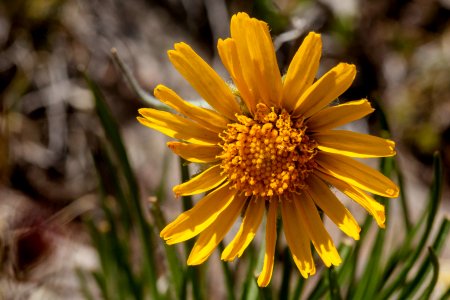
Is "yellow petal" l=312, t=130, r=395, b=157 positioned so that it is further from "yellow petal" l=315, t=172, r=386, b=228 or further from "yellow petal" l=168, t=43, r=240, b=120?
"yellow petal" l=168, t=43, r=240, b=120

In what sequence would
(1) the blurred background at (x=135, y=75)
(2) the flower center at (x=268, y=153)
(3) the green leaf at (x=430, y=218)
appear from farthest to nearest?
(1) the blurred background at (x=135, y=75), (3) the green leaf at (x=430, y=218), (2) the flower center at (x=268, y=153)

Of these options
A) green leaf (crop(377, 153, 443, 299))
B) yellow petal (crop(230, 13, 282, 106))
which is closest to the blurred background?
green leaf (crop(377, 153, 443, 299))

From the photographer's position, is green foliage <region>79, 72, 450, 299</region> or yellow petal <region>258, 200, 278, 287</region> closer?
yellow petal <region>258, 200, 278, 287</region>

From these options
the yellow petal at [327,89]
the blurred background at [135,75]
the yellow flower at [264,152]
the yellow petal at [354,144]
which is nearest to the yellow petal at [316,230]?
the yellow flower at [264,152]

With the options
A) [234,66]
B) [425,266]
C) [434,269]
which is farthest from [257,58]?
[425,266]

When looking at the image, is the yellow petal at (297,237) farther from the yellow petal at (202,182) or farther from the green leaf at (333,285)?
the yellow petal at (202,182)

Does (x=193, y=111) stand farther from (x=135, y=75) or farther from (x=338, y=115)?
(x=135, y=75)

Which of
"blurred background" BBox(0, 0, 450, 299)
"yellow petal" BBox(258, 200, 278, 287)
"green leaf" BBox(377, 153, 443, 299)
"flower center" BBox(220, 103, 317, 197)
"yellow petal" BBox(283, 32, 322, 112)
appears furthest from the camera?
"blurred background" BBox(0, 0, 450, 299)
